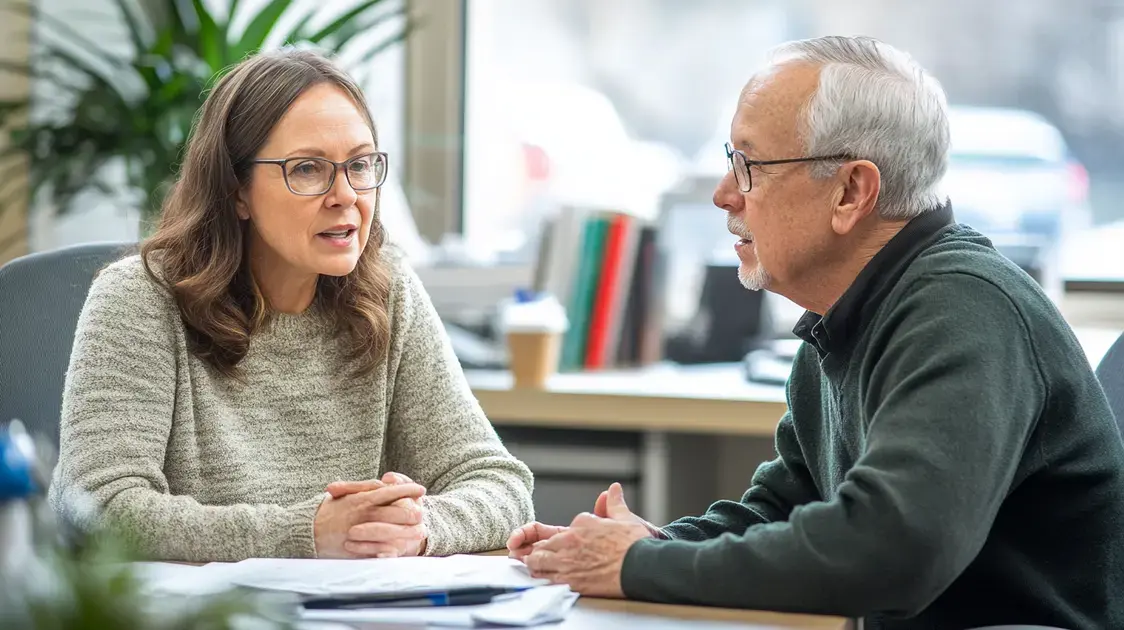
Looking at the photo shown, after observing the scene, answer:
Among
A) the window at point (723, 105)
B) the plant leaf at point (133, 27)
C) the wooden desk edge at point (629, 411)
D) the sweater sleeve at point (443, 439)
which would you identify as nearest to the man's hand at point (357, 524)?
the sweater sleeve at point (443, 439)

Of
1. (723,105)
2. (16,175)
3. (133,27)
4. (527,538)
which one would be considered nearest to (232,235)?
(527,538)

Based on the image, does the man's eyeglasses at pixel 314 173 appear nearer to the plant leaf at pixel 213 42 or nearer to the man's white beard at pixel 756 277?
the man's white beard at pixel 756 277

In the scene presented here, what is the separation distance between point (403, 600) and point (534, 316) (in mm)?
1533

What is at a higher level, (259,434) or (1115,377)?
(1115,377)

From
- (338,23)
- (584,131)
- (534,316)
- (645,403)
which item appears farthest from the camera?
(584,131)

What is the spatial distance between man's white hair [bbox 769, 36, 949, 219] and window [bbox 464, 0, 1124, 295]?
4.96ft

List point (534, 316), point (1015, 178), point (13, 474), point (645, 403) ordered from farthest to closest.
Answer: point (1015, 178) → point (534, 316) → point (645, 403) → point (13, 474)

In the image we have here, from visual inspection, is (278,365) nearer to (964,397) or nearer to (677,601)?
(677,601)

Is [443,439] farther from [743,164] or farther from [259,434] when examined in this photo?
[743,164]

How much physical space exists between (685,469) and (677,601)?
60.1 inches

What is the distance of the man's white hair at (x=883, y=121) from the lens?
→ 1345mm

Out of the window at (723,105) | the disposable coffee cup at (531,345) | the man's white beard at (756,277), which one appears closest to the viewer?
the man's white beard at (756,277)

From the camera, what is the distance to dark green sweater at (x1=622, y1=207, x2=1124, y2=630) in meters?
1.08

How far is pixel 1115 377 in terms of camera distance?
5.07 feet
